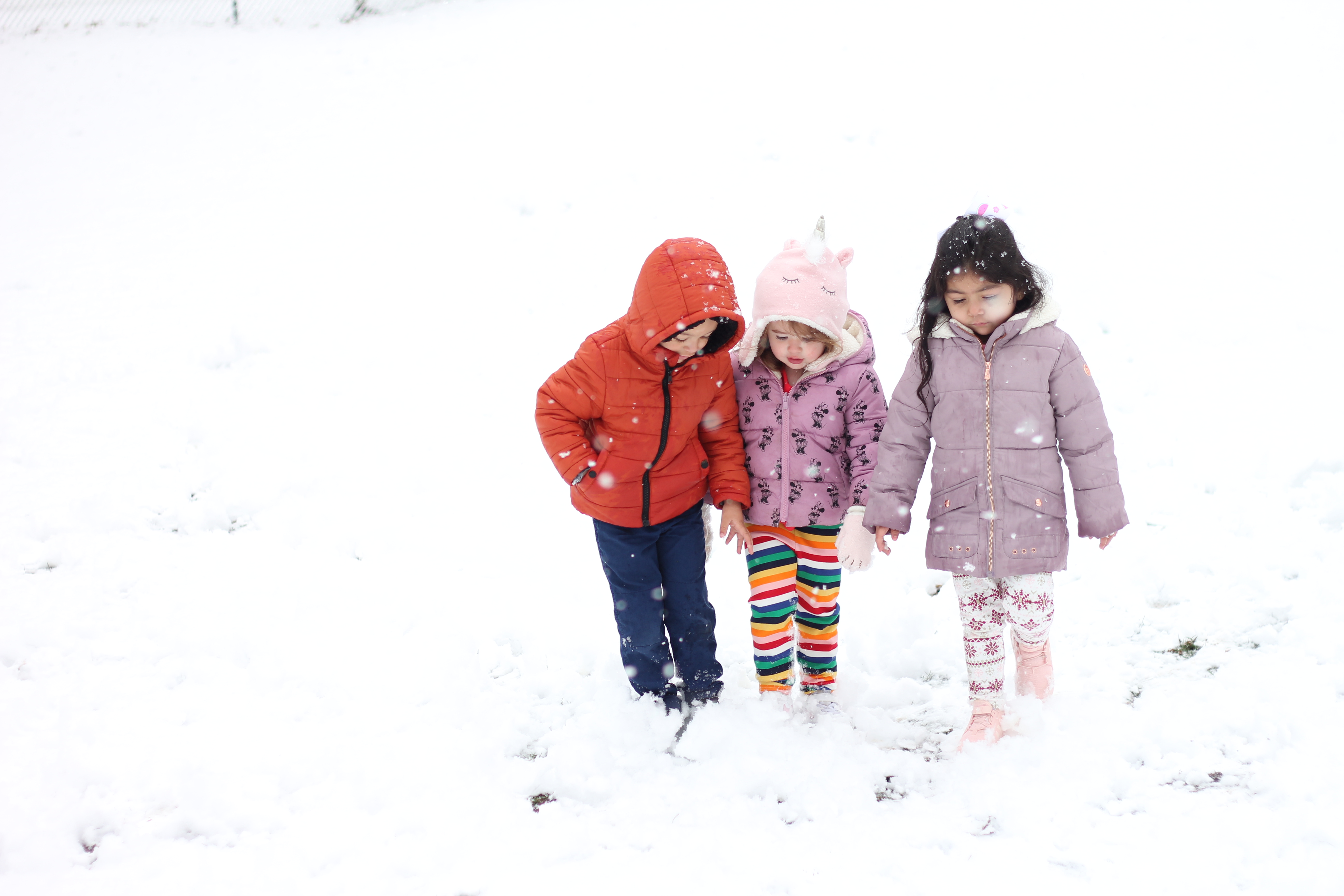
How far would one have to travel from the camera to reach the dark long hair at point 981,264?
2.62 m

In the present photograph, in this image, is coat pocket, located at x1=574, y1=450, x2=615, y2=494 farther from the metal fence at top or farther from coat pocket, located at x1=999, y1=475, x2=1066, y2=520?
the metal fence at top

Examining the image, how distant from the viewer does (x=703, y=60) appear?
973 centimetres

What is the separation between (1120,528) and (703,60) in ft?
28.3

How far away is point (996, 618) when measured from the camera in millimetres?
2979

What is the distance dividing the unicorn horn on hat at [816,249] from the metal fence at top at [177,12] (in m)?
14.0

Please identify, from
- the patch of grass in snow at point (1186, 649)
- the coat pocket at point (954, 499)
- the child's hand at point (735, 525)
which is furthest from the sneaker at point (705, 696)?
the patch of grass in snow at point (1186, 649)

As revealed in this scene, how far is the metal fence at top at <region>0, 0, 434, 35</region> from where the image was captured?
14.4m

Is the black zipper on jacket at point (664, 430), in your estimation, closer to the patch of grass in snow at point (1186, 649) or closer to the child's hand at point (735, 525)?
the child's hand at point (735, 525)

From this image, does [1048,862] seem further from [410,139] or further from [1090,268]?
[410,139]

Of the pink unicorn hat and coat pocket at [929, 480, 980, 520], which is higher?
the pink unicorn hat

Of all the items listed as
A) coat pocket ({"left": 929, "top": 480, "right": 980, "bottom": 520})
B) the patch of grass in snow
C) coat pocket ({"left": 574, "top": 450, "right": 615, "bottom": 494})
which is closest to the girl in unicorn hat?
coat pocket ({"left": 929, "top": 480, "right": 980, "bottom": 520})

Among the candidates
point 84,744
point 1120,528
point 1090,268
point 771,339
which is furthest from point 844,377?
point 1090,268

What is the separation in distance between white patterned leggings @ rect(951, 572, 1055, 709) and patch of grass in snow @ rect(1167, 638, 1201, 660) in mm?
878

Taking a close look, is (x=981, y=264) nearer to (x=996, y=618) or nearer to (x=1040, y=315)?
(x=1040, y=315)
